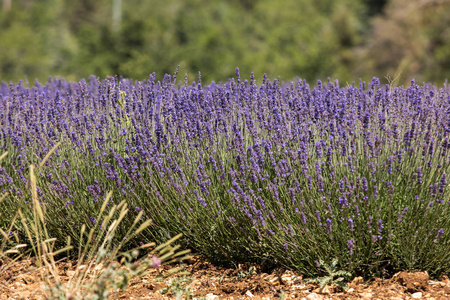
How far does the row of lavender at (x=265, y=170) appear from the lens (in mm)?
3312

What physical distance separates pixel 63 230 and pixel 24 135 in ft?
2.75

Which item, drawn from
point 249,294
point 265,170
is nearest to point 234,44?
point 265,170

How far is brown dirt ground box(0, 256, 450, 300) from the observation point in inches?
127

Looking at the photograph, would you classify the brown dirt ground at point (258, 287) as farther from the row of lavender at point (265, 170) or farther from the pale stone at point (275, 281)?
the row of lavender at point (265, 170)

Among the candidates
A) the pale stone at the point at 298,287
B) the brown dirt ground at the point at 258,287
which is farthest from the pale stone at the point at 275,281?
the pale stone at the point at 298,287

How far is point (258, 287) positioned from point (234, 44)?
31.8 m

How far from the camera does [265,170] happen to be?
12.0 ft

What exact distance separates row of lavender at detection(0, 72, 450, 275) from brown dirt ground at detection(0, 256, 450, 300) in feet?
0.33

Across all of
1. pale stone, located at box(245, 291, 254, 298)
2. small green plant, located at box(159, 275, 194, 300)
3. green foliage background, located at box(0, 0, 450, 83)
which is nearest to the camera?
small green plant, located at box(159, 275, 194, 300)

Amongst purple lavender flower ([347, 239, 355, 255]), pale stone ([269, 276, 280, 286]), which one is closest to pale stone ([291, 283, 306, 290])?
pale stone ([269, 276, 280, 286])

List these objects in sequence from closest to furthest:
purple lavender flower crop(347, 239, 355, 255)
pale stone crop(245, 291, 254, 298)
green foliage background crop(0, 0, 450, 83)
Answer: purple lavender flower crop(347, 239, 355, 255) < pale stone crop(245, 291, 254, 298) < green foliage background crop(0, 0, 450, 83)

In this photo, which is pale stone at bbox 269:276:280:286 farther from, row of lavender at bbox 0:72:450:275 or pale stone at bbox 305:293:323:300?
pale stone at bbox 305:293:323:300

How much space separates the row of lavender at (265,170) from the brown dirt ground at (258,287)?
10cm

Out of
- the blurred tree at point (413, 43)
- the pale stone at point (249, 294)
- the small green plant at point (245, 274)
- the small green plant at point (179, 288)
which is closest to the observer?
the small green plant at point (179, 288)
